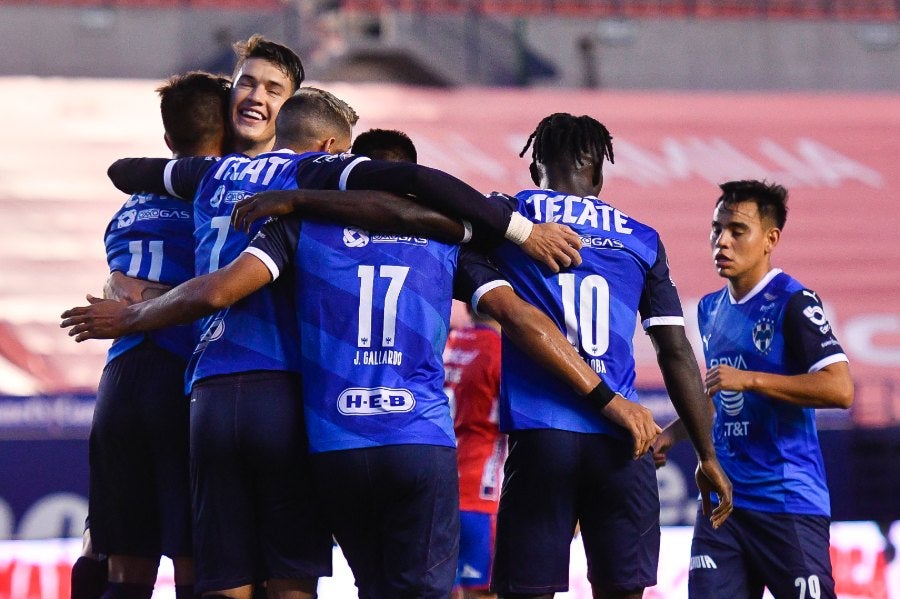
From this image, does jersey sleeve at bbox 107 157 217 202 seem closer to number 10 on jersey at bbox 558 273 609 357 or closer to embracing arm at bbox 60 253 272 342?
embracing arm at bbox 60 253 272 342

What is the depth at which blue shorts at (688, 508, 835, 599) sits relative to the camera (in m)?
4.55

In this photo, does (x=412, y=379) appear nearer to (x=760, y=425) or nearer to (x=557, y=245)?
(x=557, y=245)

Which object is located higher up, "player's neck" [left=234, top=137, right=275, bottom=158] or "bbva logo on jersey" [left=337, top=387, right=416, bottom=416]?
"player's neck" [left=234, top=137, right=275, bottom=158]

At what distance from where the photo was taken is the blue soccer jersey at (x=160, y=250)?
4305 millimetres

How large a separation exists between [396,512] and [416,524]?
7 cm

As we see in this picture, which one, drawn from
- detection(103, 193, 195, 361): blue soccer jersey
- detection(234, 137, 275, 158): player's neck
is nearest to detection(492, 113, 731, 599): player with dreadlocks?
detection(234, 137, 275, 158): player's neck

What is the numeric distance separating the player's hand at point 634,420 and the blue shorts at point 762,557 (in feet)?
3.42

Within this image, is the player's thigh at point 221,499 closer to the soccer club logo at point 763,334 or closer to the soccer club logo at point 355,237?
the soccer club logo at point 355,237

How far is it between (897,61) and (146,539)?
15.0 meters

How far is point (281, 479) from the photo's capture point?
12.1ft

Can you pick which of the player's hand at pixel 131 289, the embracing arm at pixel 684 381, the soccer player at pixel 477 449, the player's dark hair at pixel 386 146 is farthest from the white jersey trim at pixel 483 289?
the soccer player at pixel 477 449

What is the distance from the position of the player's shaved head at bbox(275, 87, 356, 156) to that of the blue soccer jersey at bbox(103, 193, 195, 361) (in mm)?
545

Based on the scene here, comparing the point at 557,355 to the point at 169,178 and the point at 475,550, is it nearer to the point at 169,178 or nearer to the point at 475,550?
the point at 169,178

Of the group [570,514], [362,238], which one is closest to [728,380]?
[570,514]
